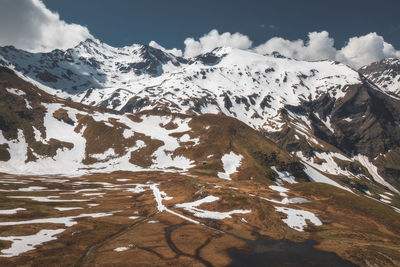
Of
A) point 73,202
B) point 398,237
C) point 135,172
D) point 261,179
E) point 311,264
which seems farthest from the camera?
point 135,172

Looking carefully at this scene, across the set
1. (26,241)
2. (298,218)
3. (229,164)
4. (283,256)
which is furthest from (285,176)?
(26,241)

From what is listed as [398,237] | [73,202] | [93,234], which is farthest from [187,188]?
[398,237]

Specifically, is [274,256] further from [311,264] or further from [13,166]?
[13,166]

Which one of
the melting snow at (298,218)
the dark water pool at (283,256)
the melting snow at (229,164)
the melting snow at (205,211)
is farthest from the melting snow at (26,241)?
the melting snow at (229,164)

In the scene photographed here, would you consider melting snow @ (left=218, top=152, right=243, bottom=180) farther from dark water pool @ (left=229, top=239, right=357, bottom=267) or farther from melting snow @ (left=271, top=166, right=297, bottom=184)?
dark water pool @ (left=229, top=239, right=357, bottom=267)

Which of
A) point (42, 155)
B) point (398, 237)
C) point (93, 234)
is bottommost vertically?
point (398, 237)

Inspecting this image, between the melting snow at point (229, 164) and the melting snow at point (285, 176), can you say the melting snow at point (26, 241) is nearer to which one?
the melting snow at point (229, 164)

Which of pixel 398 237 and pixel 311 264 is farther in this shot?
pixel 398 237

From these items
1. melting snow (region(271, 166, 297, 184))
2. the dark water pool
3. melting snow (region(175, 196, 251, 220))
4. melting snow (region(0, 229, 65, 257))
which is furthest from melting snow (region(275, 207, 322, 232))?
melting snow (region(271, 166, 297, 184))

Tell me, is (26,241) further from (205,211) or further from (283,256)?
(205,211)
